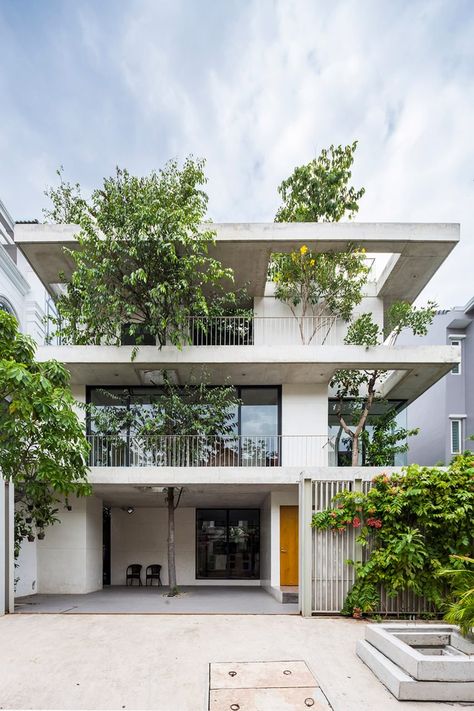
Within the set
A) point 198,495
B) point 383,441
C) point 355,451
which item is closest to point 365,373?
point 383,441

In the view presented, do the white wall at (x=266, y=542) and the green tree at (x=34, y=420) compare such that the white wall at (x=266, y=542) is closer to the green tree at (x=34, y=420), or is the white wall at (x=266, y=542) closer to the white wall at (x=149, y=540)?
the white wall at (x=149, y=540)

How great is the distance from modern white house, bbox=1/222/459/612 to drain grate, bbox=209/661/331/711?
4599 millimetres

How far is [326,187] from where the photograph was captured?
12734 millimetres

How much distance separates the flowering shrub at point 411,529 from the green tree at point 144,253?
5.15 m

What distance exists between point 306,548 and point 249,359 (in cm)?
451

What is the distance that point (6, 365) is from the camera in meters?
7.27

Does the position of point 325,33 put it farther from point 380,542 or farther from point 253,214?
point 380,542

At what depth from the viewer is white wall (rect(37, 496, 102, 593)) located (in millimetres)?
Answer: 11484

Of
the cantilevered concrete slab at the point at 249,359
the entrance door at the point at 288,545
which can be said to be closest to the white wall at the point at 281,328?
the cantilevered concrete slab at the point at 249,359

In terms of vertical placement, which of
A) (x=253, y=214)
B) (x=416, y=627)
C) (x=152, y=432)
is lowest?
(x=416, y=627)

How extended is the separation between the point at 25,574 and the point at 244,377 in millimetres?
7084

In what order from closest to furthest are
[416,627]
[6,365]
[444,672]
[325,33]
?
[444,672] → [416,627] → [6,365] → [325,33]

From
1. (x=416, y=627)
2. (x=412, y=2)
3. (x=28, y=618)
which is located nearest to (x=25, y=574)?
(x=28, y=618)

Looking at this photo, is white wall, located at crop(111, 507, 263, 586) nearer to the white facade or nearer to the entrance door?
the entrance door
